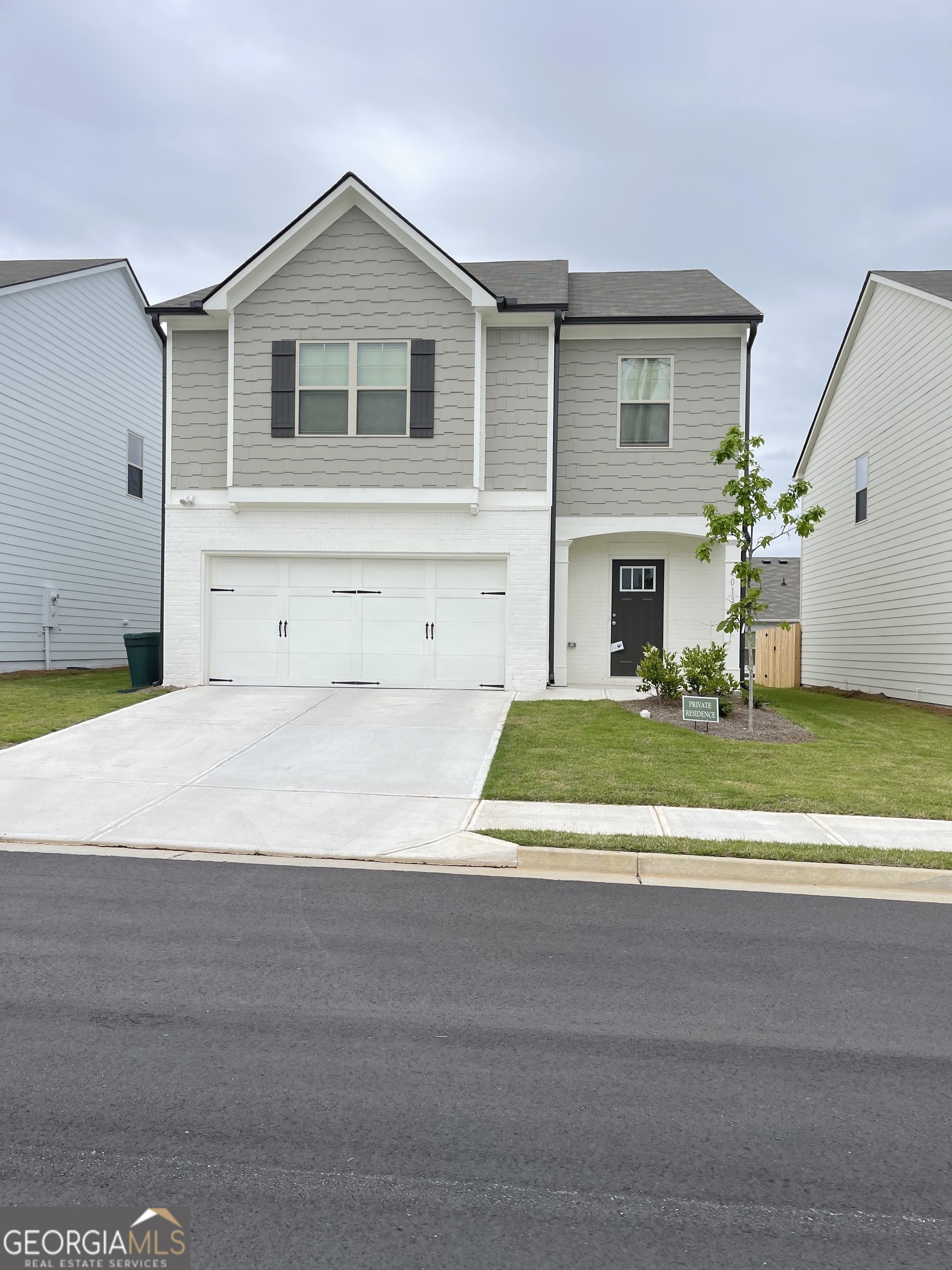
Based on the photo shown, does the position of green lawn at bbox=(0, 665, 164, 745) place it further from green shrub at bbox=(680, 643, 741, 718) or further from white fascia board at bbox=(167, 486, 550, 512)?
green shrub at bbox=(680, 643, 741, 718)

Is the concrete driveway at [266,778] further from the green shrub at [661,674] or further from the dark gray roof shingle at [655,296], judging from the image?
the dark gray roof shingle at [655,296]

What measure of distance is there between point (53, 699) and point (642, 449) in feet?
36.4

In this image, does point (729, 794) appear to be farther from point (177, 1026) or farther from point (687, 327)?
point (687, 327)

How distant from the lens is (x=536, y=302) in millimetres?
15000

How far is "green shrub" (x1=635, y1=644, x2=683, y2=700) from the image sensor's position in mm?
13070

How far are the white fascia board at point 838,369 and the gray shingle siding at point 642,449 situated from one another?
5059 mm

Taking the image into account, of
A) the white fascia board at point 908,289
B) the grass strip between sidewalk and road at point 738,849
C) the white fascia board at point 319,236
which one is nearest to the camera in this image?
the grass strip between sidewalk and road at point 738,849

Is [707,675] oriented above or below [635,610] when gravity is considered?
below

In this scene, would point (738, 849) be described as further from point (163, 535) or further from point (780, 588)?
point (780, 588)

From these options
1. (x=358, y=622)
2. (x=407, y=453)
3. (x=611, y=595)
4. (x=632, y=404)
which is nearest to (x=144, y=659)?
(x=358, y=622)

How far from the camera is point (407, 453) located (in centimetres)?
1485

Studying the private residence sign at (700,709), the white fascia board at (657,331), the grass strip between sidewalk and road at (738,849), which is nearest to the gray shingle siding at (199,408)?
the white fascia board at (657,331)

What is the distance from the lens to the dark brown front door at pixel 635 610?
16.3m

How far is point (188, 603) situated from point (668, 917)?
1210 cm
